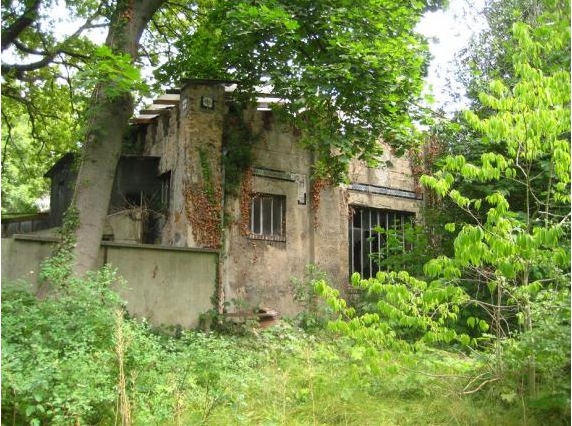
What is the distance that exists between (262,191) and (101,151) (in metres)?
4.97

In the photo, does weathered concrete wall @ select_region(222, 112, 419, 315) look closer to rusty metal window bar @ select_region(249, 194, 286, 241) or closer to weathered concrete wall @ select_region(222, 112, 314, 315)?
weathered concrete wall @ select_region(222, 112, 314, 315)

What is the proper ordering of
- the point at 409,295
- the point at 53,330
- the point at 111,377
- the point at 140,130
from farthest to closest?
the point at 140,130 → the point at 409,295 → the point at 53,330 → the point at 111,377

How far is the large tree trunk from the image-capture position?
29.6 ft

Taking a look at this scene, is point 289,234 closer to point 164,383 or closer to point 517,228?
point 164,383

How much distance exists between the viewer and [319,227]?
14.4 m

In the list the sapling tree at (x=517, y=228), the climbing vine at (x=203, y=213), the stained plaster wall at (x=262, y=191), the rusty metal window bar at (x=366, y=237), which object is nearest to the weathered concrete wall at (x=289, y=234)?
the stained plaster wall at (x=262, y=191)

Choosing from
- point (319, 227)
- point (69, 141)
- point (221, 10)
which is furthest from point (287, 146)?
point (69, 141)

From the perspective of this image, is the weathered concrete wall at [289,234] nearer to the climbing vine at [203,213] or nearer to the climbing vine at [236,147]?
the climbing vine at [236,147]

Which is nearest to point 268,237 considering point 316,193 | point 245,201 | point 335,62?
point 245,201

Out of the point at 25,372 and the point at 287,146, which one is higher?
the point at 287,146

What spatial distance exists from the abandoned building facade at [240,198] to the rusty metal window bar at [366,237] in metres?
0.03

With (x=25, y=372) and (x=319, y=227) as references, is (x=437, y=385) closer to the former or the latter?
(x=25, y=372)

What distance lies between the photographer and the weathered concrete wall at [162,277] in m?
9.91

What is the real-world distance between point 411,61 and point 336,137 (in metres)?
2.02
